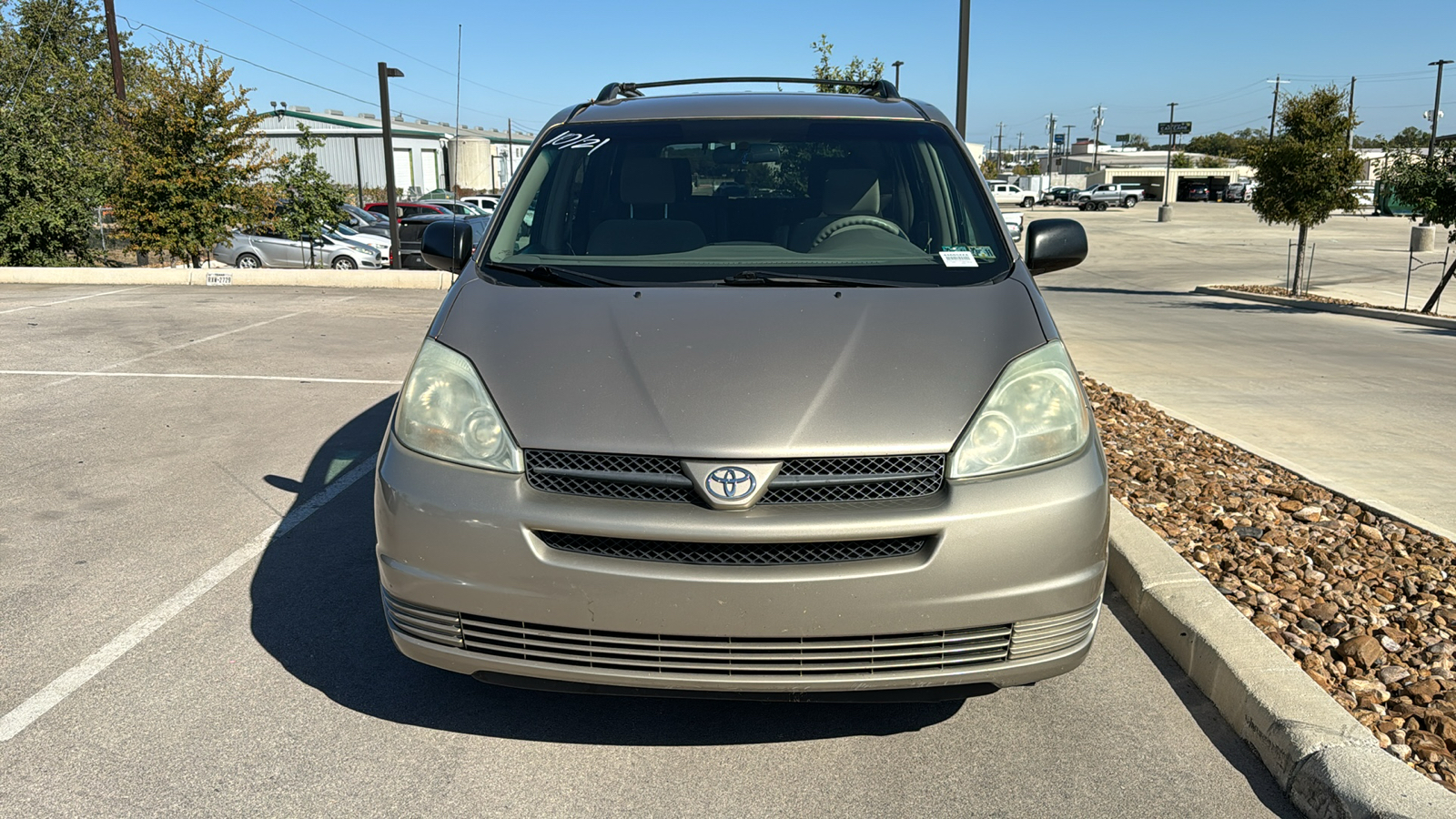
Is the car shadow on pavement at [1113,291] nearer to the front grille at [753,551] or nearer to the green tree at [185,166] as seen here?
the green tree at [185,166]

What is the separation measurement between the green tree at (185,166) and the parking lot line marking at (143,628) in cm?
1571

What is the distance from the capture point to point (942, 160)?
4.30m

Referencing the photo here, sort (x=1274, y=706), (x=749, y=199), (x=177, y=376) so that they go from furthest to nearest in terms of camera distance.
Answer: (x=177, y=376), (x=749, y=199), (x=1274, y=706)

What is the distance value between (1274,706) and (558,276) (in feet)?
8.25

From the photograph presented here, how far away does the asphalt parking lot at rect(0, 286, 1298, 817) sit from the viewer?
294 centimetres

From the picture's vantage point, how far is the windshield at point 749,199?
389 cm

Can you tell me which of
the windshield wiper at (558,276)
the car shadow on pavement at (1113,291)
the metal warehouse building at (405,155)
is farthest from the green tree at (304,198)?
the metal warehouse building at (405,155)

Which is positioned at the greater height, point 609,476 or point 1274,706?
point 609,476

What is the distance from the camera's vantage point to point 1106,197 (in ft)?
239

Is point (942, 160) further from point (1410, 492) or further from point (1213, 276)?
point (1213, 276)

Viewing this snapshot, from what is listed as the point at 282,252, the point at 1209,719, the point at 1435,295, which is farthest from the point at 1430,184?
the point at 282,252

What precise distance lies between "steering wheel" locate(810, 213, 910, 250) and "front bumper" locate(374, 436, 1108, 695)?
1.44 m

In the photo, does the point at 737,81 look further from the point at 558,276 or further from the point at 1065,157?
the point at 1065,157

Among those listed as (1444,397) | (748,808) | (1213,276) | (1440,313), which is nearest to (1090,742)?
(748,808)
